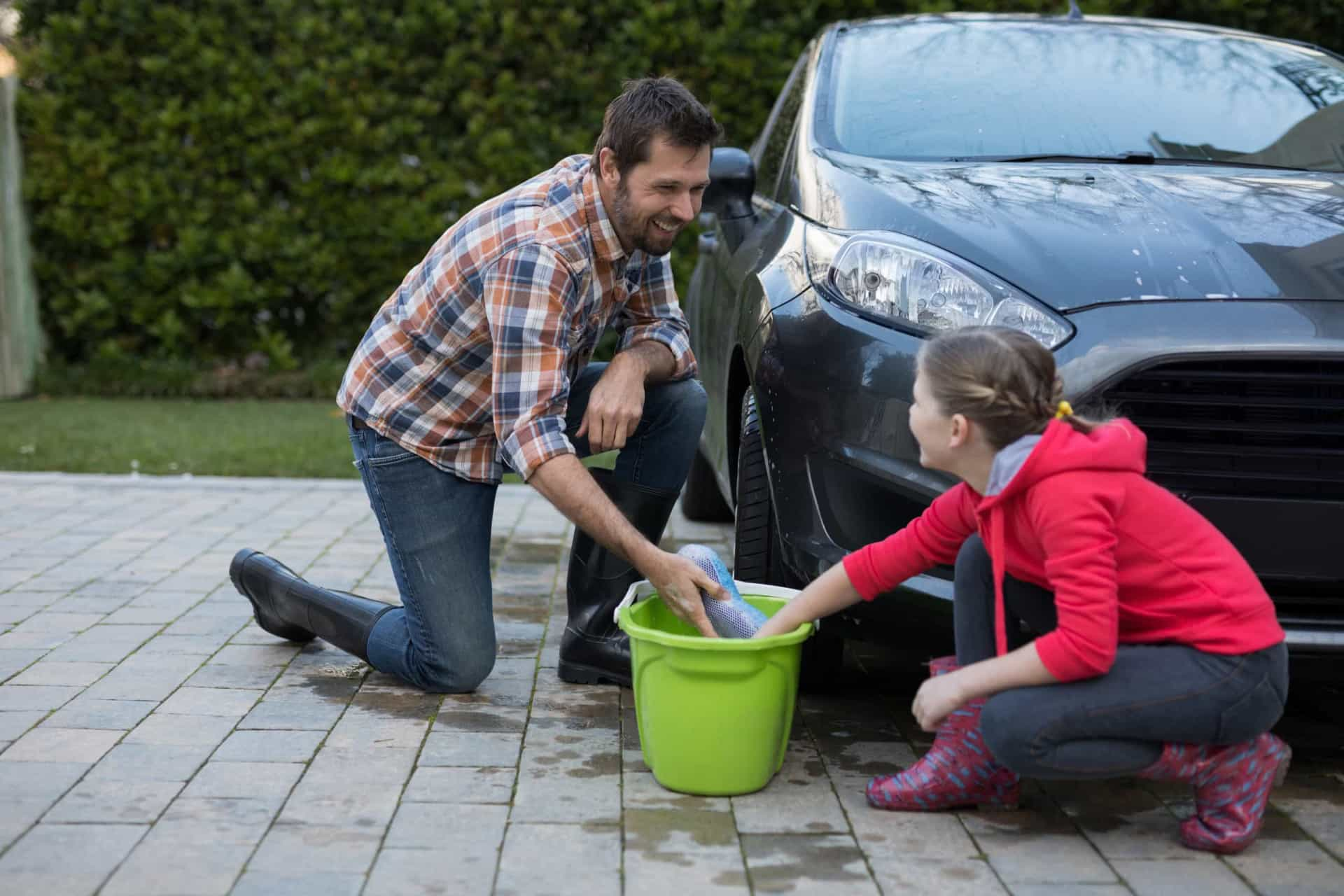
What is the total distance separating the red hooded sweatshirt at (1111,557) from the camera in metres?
2.21

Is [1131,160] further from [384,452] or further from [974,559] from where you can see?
[384,452]

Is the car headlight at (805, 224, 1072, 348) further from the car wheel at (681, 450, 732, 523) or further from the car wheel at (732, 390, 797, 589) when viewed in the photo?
the car wheel at (681, 450, 732, 523)

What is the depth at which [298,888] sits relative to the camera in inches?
85.6

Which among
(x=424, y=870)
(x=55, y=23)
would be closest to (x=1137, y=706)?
(x=424, y=870)

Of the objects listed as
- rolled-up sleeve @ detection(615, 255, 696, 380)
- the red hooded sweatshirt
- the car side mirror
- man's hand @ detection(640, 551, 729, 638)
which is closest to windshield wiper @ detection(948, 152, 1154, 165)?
the car side mirror

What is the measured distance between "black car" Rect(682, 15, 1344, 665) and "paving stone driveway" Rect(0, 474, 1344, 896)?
378 mm

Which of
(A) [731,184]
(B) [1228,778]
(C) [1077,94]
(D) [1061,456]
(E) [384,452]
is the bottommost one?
(B) [1228,778]

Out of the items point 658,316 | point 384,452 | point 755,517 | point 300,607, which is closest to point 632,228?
point 658,316

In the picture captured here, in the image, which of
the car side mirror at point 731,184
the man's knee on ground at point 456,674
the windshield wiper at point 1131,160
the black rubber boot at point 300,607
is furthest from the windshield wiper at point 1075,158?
the black rubber boot at point 300,607

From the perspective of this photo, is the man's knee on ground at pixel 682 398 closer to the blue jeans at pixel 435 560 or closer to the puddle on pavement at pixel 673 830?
the blue jeans at pixel 435 560

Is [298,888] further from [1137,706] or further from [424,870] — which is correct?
[1137,706]

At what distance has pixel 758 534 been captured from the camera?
10.2 ft

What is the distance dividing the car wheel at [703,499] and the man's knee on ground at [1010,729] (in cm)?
288

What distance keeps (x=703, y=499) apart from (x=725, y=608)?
264 cm
